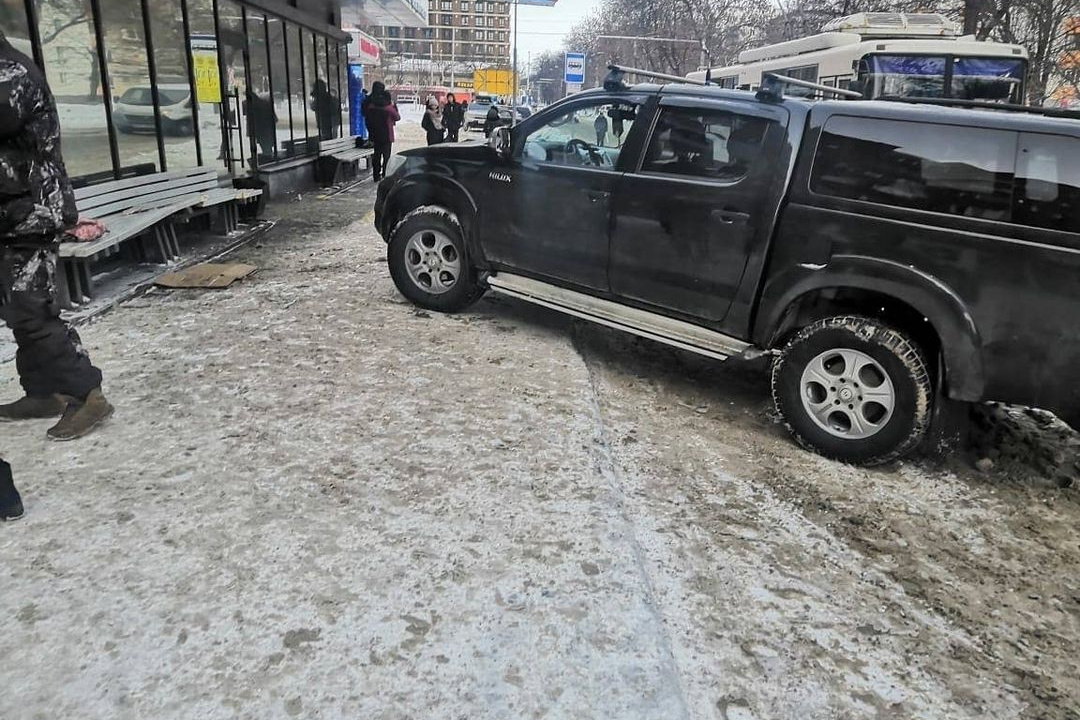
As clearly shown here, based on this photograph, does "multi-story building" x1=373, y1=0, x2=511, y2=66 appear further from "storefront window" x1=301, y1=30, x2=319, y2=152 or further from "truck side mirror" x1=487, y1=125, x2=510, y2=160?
"truck side mirror" x1=487, y1=125, x2=510, y2=160

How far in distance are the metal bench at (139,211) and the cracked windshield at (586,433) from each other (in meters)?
0.08

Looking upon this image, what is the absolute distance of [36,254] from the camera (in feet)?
12.7

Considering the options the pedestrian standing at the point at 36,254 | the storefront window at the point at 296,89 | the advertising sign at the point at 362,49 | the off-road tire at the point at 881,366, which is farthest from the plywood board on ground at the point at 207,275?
the advertising sign at the point at 362,49

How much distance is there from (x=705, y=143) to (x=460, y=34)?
522 ft

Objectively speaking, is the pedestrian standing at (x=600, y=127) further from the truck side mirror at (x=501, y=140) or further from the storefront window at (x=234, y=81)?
the storefront window at (x=234, y=81)

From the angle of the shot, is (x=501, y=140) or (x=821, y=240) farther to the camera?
(x=501, y=140)

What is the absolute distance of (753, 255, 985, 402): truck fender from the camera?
376 centimetres

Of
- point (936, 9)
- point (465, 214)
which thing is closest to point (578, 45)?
point (936, 9)

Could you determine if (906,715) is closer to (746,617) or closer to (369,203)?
(746,617)

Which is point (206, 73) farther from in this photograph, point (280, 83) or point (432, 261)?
point (432, 261)

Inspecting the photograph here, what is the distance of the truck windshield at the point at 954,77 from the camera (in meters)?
12.9

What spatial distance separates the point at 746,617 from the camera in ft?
9.30

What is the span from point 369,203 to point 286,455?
10247mm

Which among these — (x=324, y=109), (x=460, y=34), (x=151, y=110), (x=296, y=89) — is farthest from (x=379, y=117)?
(x=460, y=34)
